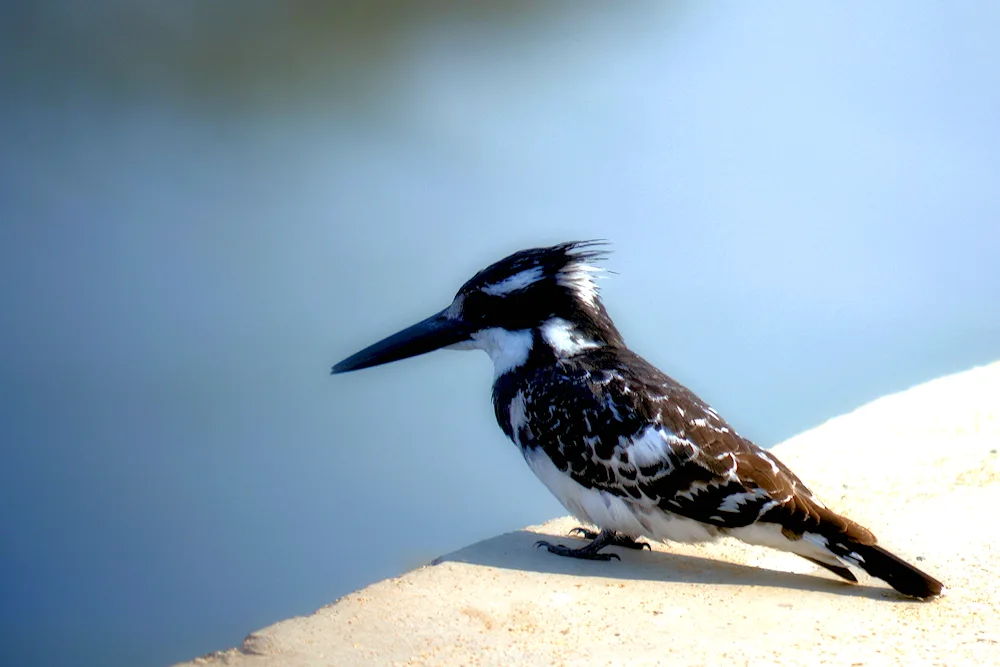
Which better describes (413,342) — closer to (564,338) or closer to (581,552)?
(564,338)

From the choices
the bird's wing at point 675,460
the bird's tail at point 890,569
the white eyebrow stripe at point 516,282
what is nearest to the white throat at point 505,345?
the white eyebrow stripe at point 516,282

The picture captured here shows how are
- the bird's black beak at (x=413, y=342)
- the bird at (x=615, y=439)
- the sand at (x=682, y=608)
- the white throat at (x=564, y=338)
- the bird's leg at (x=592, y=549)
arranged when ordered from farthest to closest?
the bird's black beak at (x=413, y=342) < the white throat at (x=564, y=338) < the bird's leg at (x=592, y=549) < the bird at (x=615, y=439) < the sand at (x=682, y=608)

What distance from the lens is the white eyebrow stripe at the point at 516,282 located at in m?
3.91

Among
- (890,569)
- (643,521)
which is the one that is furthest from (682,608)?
(890,569)

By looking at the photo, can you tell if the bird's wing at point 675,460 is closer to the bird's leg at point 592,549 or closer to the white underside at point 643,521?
the white underside at point 643,521

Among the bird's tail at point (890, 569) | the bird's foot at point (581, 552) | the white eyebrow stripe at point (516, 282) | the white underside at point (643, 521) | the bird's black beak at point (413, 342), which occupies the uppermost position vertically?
the white eyebrow stripe at point (516, 282)

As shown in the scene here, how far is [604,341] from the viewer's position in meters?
3.93

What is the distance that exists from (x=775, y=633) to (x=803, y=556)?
56 centimetres

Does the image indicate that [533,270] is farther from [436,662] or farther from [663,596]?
[436,662]

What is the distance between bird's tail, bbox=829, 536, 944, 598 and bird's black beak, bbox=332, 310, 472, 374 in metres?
1.60

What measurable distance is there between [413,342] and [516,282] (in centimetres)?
58

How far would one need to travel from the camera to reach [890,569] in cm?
319

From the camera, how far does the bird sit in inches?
132

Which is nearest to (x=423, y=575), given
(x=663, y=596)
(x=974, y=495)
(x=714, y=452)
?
(x=663, y=596)
